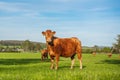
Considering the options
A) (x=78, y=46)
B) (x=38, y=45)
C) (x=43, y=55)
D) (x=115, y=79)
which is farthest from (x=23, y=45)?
(x=115, y=79)

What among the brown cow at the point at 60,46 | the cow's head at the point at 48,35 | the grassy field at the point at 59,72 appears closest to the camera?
the grassy field at the point at 59,72

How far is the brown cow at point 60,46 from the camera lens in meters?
20.1

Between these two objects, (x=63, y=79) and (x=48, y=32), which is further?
(x=48, y=32)

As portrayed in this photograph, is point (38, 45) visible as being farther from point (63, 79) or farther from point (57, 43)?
point (63, 79)

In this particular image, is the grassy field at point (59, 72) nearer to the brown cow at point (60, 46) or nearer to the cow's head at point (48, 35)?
the brown cow at point (60, 46)

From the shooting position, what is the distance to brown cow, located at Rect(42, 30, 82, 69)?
66.1ft

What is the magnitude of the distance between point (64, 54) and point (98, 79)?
1118cm

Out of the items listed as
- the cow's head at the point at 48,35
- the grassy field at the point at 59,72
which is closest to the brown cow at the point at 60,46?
the cow's head at the point at 48,35

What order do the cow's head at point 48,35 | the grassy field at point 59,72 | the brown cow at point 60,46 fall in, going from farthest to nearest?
1. the brown cow at point 60,46
2. the cow's head at point 48,35
3. the grassy field at point 59,72

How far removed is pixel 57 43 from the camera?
21.2 meters

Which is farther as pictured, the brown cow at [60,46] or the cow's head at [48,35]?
the brown cow at [60,46]

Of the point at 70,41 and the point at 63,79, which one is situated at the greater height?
the point at 70,41

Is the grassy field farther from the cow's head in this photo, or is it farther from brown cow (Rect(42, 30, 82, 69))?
the cow's head

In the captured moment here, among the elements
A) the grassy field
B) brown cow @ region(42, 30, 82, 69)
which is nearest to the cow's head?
brown cow @ region(42, 30, 82, 69)
